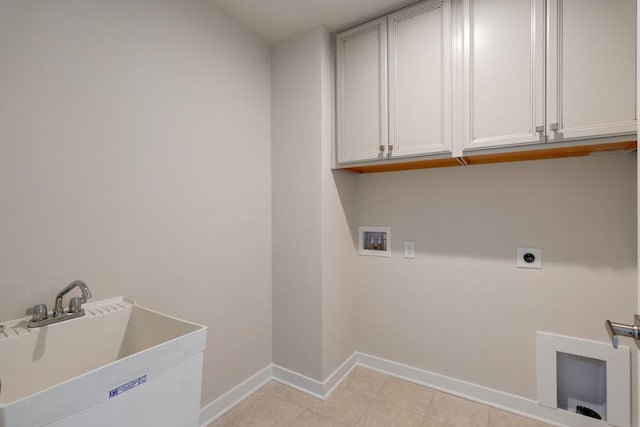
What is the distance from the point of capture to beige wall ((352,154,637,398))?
5.28 ft

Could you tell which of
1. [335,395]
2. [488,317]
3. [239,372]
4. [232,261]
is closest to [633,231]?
[488,317]

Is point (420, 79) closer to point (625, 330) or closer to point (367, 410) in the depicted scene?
point (625, 330)

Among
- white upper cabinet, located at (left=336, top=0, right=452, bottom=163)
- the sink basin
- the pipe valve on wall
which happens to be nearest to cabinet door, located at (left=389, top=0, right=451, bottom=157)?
white upper cabinet, located at (left=336, top=0, right=452, bottom=163)

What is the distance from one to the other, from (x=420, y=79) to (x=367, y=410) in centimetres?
207

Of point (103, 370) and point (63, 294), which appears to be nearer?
point (103, 370)

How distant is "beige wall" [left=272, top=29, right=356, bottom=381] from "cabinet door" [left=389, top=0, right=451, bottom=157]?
0.47 m

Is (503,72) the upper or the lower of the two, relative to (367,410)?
upper

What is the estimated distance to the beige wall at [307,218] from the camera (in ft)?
6.66

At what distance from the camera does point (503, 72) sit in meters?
1.54

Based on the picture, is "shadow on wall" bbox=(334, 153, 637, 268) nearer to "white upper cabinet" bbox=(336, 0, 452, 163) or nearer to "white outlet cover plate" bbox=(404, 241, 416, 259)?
"white outlet cover plate" bbox=(404, 241, 416, 259)

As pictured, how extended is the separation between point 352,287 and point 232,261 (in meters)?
1.01

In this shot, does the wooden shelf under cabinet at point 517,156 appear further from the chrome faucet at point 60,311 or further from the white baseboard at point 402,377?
the chrome faucet at point 60,311

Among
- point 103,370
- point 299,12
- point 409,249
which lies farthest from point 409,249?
point 103,370

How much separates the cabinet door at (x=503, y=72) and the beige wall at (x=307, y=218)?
0.89m
